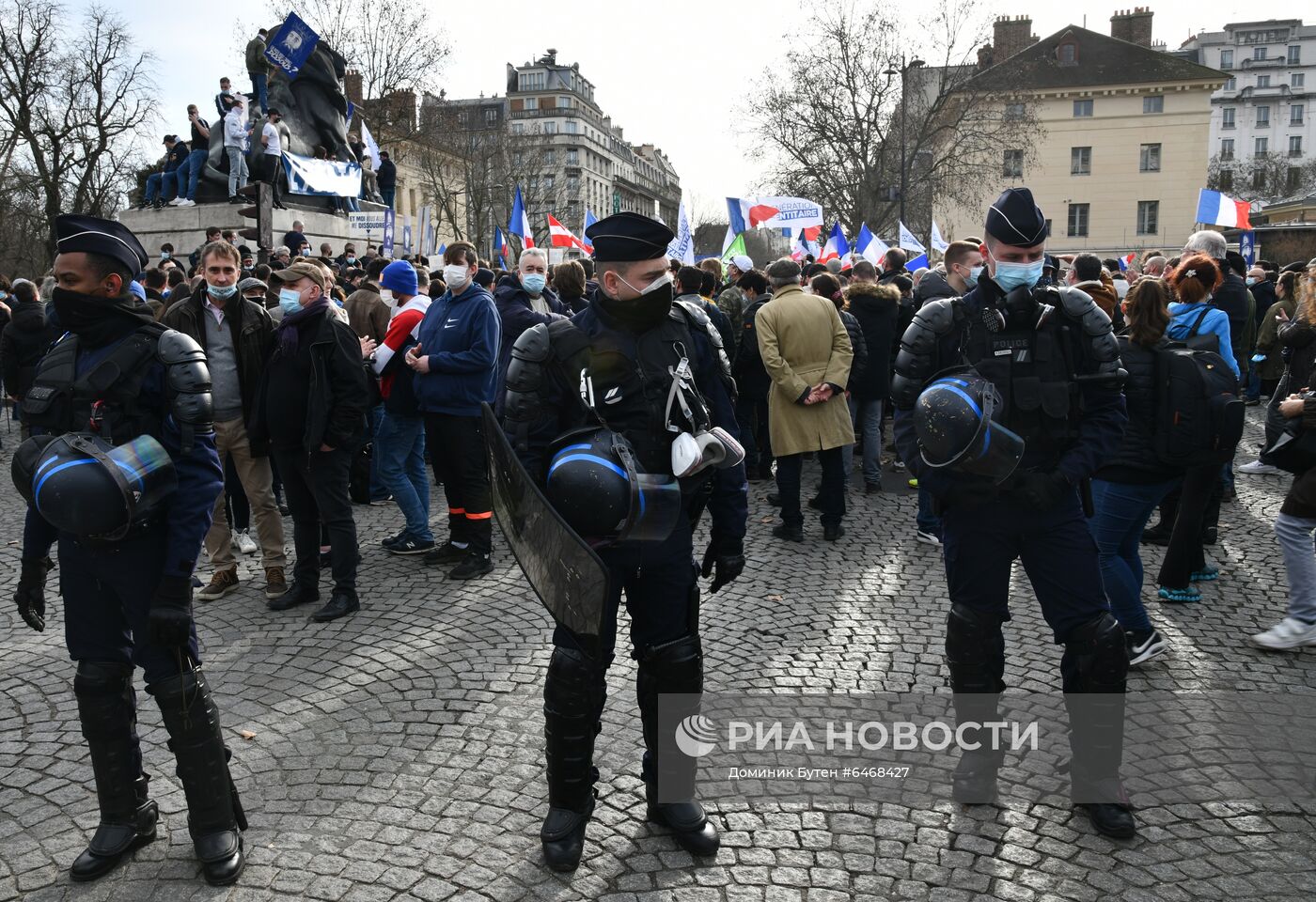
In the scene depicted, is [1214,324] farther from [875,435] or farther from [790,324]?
[875,435]

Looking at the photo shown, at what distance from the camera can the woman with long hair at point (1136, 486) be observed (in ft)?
16.1

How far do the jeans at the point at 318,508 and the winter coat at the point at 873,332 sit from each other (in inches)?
188

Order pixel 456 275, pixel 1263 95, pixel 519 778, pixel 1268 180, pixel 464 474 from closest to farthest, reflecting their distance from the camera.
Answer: pixel 519 778 → pixel 456 275 → pixel 464 474 → pixel 1268 180 → pixel 1263 95

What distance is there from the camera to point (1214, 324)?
219 inches

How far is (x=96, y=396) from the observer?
3.25 meters

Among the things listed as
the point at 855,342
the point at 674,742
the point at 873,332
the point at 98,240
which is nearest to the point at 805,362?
the point at 855,342

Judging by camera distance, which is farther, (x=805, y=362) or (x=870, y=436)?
(x=870, y=436)

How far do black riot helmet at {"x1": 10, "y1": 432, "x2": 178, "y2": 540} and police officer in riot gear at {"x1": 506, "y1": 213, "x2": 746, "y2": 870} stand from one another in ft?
3.76

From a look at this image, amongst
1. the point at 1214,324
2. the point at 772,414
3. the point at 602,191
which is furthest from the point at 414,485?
the point at 602,191

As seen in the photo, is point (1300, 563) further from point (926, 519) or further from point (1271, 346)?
point (1271, 346)

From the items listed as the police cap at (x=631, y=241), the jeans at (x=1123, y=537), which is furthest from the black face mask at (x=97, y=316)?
the jeans at (x=1123, y=537)

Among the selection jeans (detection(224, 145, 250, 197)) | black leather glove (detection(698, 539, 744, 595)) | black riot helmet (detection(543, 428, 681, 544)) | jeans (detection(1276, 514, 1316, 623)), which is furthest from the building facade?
black riot helmet (detection(543, 428, 681, 544))

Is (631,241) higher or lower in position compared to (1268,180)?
lower

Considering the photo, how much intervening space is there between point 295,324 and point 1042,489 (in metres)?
4.40
